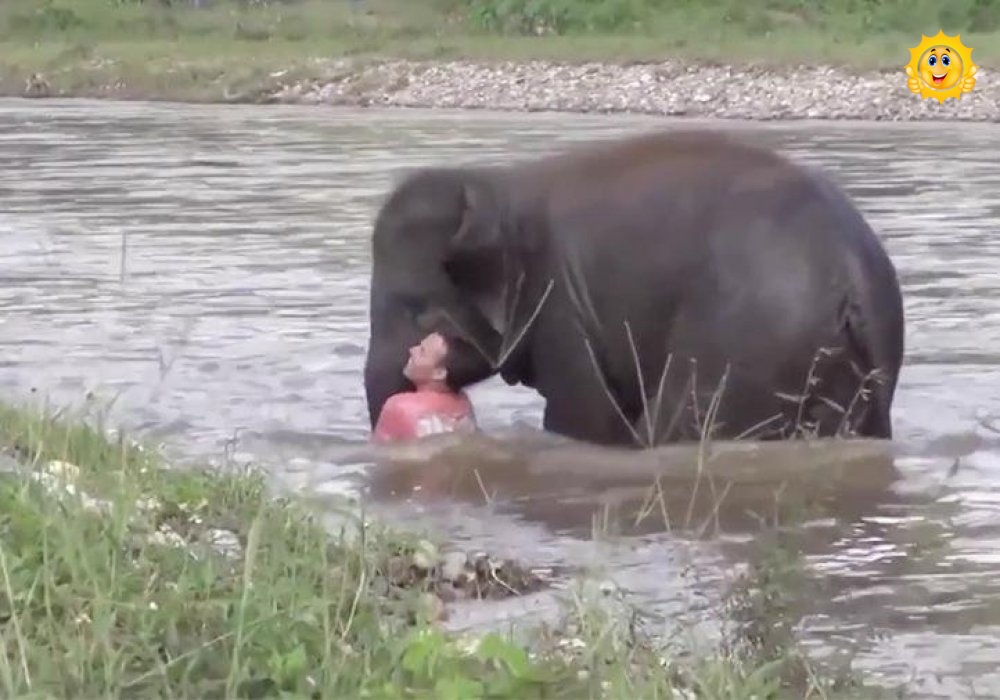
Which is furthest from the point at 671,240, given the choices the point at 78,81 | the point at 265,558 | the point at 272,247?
the point at 78,81

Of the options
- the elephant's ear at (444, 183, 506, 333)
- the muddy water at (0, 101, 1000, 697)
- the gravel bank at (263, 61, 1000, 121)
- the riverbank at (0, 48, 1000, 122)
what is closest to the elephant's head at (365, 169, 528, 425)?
the elephant's ear at (444, 183, 506, 333)

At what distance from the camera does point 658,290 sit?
7.48 m

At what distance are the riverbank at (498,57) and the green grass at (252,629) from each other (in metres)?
23.9

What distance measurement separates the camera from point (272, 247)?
14023 mm

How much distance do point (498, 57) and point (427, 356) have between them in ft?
97.9

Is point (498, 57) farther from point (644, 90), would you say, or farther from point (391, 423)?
point (391, 423)

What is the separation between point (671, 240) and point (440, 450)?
39.9 inches

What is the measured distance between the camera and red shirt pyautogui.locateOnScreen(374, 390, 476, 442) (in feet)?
25.3

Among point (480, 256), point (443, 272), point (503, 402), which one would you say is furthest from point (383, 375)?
point (503, 402)

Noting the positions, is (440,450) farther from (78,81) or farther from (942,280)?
(78,81)

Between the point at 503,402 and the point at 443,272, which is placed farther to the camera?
the point at 503,402

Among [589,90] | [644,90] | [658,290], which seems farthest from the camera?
[589,90]

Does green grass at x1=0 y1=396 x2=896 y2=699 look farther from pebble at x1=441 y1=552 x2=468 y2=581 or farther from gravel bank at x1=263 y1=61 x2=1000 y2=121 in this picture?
gravel bank at x1=263 y1=61 x2=1000 y2=121

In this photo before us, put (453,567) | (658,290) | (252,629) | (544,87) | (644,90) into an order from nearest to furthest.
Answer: (252,629) < (453,567) < (658,290) < (644,90) < (544,87)
